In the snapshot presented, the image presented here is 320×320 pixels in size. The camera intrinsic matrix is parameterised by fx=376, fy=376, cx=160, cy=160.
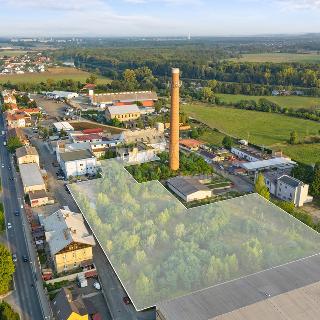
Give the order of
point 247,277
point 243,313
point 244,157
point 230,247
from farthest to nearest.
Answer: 1. point 244,157
2. point 230,247
3. point 247,277
4. point 243,313

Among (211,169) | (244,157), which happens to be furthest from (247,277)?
(244,157)

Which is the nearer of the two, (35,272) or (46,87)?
(35,272)

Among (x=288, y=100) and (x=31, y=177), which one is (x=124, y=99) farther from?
(x=31, y=177)

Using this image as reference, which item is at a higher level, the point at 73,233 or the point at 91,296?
the point at 73,233

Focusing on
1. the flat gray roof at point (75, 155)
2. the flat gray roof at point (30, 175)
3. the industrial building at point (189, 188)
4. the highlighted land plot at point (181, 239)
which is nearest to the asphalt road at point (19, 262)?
the flat gray roof at point (30, 175)

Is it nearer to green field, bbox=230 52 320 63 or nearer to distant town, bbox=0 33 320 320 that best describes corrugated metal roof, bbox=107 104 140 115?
distant town, bbox=0 33 320 320

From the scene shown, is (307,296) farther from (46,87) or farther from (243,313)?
(46,87)

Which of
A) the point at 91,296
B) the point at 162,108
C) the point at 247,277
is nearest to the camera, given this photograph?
the point at 247,277
